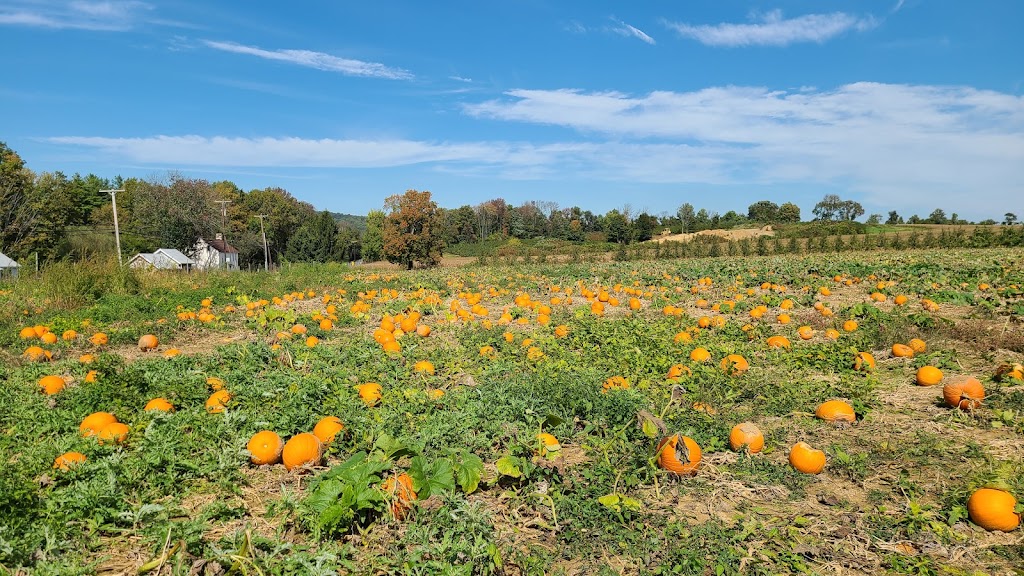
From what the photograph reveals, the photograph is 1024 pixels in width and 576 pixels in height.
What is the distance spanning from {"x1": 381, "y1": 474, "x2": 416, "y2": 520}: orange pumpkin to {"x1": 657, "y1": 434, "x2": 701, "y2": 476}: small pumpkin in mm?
1631

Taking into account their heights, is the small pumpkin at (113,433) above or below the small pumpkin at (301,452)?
above

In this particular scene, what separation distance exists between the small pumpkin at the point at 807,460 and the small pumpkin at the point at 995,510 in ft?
2.69

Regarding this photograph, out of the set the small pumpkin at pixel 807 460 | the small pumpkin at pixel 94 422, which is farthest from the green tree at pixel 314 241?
the small pumpkin at pixel 807 460

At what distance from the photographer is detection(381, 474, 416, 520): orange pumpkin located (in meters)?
2.94

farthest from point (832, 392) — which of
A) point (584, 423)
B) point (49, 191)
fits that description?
point (49, 191)

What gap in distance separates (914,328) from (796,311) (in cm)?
232

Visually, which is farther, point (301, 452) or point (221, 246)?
point (221, 246)

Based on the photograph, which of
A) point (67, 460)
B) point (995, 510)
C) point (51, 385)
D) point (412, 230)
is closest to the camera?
point (995, 510)

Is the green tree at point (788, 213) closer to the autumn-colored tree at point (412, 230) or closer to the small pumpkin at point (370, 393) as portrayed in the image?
the autumn-colored tree at point (412, 230)

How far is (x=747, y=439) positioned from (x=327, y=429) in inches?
123

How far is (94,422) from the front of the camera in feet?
12.5

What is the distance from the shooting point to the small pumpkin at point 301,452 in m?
3.49

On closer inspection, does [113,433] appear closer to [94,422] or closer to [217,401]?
[94,422]

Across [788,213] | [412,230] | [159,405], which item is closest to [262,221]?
[412,230]
